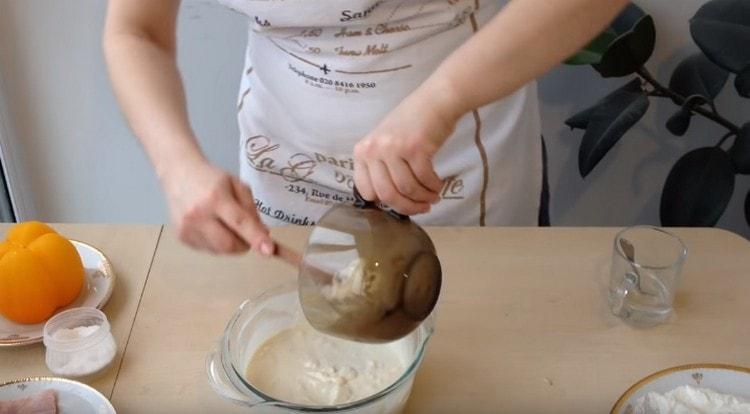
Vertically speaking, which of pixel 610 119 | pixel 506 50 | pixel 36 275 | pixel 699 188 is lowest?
pixel 699 188

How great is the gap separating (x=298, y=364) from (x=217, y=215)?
17 centimetres

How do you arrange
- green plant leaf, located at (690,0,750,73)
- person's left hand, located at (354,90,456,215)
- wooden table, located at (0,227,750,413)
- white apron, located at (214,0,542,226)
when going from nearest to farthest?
person's left hand, located at (354,90,456,215), wooden table, located at (0,227,750,413), white apron, located at (214,0,542,226), green plant leaf, located at (690,0,750,73)

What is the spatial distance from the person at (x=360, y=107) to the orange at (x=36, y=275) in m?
0.16

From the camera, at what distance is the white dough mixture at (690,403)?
2.59ft

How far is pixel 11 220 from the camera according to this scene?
176cm

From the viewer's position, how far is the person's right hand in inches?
30.0

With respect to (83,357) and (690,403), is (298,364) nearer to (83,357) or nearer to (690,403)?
(83,357)

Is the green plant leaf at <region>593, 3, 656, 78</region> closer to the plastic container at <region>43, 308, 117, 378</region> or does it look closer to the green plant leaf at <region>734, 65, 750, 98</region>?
the green plant leaf at <region>734, 65, 750, 98</region>

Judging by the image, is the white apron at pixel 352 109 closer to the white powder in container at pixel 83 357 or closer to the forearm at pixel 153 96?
the forearm at pixel 153 96

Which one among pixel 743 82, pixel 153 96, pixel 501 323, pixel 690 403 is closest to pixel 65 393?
pixel 153 96

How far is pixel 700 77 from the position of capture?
1.48m

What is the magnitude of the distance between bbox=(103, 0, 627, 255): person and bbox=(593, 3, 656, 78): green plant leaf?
12.4 inches

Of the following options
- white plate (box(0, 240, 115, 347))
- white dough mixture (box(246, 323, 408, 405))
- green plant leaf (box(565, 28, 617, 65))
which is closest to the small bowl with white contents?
white dough mixture (box(246, 323, 408, 405))

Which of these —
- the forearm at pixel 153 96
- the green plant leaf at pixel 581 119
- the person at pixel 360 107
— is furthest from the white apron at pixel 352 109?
the green plant leaf at pixel 581 119
